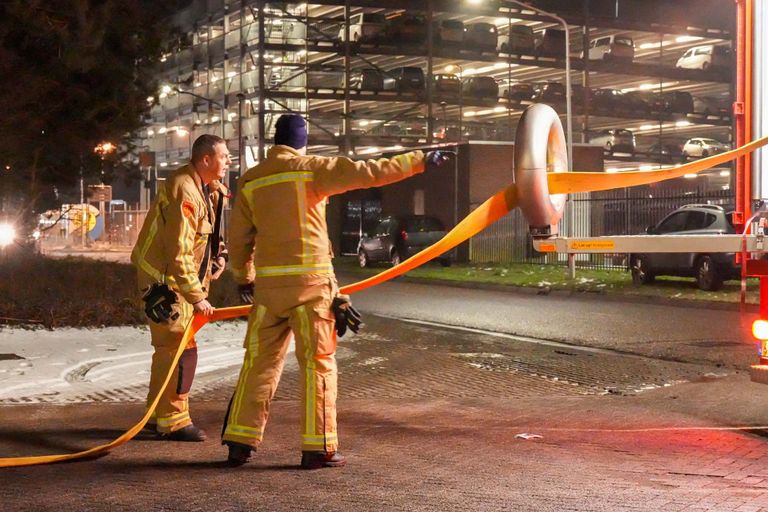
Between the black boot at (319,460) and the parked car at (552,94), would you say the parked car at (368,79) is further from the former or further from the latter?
the black boot at (319,460)


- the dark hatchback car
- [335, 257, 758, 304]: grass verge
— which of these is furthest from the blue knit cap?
the dark hatchback car

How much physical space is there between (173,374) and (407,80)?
44362 mm

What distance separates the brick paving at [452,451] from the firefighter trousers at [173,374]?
0.62 ft

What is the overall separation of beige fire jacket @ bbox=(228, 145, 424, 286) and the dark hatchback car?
2505 cm

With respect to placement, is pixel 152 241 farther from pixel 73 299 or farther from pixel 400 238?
pixel 400 238

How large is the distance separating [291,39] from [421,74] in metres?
6.85

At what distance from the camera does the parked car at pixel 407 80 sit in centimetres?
4972

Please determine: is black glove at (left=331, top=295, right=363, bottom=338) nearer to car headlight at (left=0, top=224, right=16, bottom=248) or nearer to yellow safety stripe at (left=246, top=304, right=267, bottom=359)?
yellow safety stripe at (left=246, top=304, right=267, bottom=359)

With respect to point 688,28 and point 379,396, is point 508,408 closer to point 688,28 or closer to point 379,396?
point 379,396

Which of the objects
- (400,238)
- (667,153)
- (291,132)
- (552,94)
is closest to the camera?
(291,132)

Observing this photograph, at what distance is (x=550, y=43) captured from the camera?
5369 centimetres

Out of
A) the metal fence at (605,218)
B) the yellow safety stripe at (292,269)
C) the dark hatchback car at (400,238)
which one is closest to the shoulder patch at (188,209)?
the yellow safety stripe at (292,269)

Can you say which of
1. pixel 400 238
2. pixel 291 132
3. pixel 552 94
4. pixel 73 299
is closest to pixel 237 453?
pixel 291 132

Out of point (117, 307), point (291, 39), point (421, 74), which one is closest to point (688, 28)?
point (421, 74)
